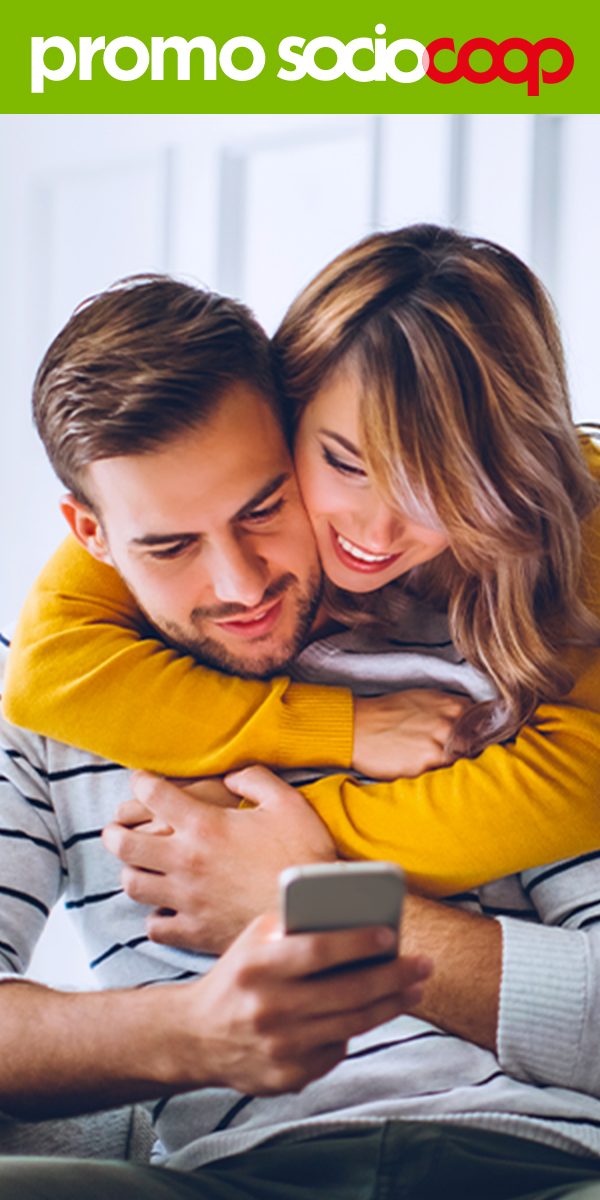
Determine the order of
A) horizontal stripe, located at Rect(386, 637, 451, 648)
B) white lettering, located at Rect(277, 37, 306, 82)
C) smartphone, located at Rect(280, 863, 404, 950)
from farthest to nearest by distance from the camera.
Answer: white lettering, located at Rect(277, 37, 306, 82)
horizontal stripe, located at Rect(386, 637, 451, 648)
smartphone, located at Rect(280, 863, 404, 950)

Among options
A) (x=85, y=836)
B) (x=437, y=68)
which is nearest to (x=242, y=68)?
(x=437, y=68)

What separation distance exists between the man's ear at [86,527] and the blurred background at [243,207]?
84 centimetres

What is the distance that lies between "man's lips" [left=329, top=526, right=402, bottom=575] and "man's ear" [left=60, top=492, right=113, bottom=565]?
8.5 inches

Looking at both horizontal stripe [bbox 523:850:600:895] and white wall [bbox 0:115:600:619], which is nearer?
horizontal stripe [bbox 523:850:600:895]

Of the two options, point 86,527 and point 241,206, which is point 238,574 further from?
point 241,206

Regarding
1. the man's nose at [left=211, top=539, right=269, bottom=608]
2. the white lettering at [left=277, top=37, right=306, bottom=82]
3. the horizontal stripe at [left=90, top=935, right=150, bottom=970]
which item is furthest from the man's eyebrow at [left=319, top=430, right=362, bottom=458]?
the white lettering at [left=277, top=37, right=306, bottom=82]

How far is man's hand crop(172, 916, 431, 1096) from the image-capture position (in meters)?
0.98

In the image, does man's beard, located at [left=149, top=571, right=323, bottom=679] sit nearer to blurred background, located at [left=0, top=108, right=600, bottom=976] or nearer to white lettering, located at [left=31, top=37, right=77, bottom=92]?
blurred background, located at [left=0, top=108, right=600, bottom=976]

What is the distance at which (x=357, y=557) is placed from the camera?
134cm

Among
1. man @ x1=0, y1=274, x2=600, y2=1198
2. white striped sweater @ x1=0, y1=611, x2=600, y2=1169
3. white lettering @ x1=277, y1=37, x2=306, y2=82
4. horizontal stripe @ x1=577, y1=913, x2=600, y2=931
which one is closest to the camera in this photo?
man @ x1=0, y1=274, x2=600, y2=1198

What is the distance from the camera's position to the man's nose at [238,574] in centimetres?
129

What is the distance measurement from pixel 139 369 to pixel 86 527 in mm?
180

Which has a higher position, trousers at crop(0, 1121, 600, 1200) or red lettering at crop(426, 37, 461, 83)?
red lettering at crop(426, 37, 461, 83)

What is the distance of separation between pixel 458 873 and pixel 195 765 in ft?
0.83
